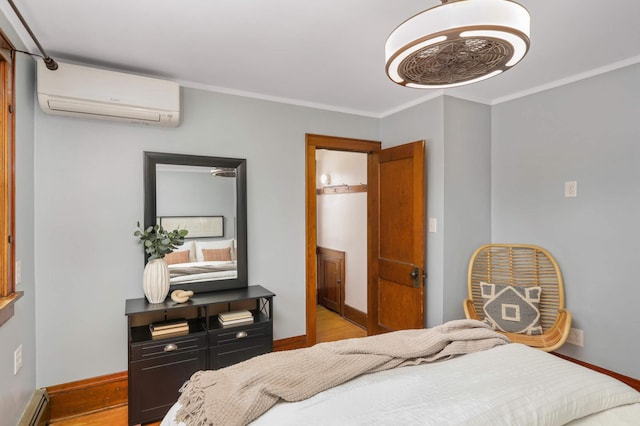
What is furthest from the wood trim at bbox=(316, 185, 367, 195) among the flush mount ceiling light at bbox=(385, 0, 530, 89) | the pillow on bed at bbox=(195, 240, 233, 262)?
the flush mount ceiling light at bbox=(385, 0, 530, 89)

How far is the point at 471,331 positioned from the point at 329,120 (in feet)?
7.75

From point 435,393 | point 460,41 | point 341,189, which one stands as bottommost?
point 435,393

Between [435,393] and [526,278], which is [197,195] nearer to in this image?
[435,393]

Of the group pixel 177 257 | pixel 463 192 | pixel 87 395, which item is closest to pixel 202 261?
pixel 177 257

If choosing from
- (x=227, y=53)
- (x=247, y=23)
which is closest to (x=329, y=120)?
(x=227, y=53)

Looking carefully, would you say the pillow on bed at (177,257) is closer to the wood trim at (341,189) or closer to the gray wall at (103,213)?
the gray wall at (103,213)

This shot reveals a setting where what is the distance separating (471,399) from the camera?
48.7 inches

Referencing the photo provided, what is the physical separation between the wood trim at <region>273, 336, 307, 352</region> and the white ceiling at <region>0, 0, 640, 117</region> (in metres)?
2.27

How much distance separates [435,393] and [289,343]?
213 centimetres

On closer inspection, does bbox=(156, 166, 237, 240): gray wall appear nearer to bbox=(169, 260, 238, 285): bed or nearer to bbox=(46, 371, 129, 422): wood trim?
bbox=(169, 260, 238, 285): bed

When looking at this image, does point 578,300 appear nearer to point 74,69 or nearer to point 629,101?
point 629,101

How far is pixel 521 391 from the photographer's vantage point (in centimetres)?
129

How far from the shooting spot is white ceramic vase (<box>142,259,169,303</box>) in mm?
2422

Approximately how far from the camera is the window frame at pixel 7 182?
179cm
